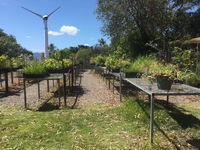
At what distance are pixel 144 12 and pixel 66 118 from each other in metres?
8.87

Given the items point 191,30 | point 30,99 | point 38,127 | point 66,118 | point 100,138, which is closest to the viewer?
point 100,138

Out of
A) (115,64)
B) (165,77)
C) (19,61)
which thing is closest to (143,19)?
(115,64)

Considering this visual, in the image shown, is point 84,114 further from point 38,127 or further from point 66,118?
point 38,127

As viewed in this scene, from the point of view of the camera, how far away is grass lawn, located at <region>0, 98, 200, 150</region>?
9.28 ft

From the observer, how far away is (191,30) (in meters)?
15.6

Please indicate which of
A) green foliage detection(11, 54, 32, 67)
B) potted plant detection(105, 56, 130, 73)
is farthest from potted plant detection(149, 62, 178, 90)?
green foliage detection(11, 54, 32, 67)

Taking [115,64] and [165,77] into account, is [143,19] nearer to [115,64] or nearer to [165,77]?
[115,64]

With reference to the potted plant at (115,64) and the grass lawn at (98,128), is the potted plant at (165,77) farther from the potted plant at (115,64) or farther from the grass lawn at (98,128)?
the potted plant at (115,64)

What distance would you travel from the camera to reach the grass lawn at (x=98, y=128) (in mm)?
2828

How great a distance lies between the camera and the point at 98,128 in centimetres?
341

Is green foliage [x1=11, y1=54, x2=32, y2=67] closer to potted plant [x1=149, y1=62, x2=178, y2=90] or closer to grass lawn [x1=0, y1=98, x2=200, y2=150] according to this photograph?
grass lawn [x1=0, y1=98, x2=200, y2=150]

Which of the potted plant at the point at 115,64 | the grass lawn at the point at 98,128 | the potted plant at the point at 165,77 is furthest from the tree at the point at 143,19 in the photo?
the potted plant at the point at 165,77

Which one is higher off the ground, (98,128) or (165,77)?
(165,77)

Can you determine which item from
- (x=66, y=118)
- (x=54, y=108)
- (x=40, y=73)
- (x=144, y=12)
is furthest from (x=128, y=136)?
(x=144, y=12)
